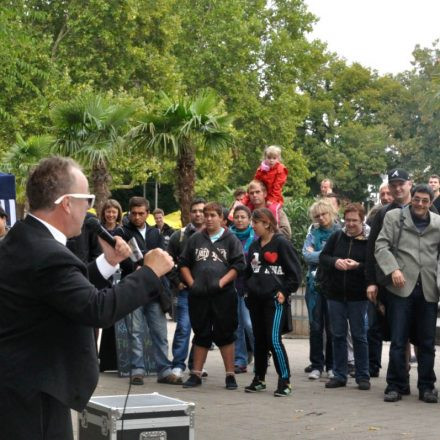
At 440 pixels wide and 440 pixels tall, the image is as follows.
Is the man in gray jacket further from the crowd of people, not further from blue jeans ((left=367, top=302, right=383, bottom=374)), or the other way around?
blue jeans ((left=367, top=302, right=383, bottom=374))

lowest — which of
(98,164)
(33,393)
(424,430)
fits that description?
(424,430)

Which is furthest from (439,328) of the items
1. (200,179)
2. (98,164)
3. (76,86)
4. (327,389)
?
(200,179)

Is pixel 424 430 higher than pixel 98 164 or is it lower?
lower

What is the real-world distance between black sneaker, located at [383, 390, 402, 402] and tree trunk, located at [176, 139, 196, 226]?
5.83 meters

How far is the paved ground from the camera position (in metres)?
8.88

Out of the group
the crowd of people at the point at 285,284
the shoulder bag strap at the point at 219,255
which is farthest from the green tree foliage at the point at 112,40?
the shoulder bag strap at the point at 219,255

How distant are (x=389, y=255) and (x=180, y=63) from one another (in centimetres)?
4485

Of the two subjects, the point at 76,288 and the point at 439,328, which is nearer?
the point at 76,288

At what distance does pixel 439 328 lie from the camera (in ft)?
52.7

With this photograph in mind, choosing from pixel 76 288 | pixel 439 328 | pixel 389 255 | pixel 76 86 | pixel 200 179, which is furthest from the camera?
pixel 200 179

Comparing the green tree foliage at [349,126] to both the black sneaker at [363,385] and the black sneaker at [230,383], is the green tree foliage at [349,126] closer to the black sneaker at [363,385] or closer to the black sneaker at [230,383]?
the black sneaker at [363,385]

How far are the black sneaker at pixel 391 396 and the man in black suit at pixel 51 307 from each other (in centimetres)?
626

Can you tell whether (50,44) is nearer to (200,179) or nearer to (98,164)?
(200,179)

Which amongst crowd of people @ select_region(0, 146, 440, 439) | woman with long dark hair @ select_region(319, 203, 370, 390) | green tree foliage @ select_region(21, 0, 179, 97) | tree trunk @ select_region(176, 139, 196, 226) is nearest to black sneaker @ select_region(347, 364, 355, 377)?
crowd of people @ select_region(0, 146, 440, 439)
